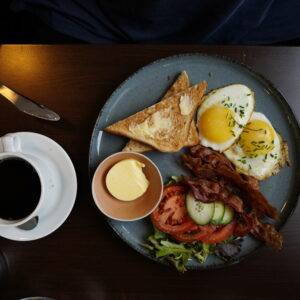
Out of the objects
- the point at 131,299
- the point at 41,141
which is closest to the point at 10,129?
the point at 41,141

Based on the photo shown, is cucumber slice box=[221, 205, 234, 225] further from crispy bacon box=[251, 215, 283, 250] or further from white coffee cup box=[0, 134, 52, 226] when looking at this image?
white coffee cup box=[0, 134, 52, 226]

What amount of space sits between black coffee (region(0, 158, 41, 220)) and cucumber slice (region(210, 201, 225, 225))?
18.4 inches

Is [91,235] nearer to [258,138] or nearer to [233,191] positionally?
[233,191]

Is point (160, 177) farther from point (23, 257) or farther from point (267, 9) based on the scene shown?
point (267, 9)

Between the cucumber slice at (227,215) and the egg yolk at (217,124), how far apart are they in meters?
0.19

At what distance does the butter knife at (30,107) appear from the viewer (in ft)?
4.32

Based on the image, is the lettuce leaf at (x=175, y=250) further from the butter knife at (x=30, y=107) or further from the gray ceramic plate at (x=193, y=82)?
the butter knife at (x=30, y=107)

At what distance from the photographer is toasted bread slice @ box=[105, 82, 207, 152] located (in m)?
1.31

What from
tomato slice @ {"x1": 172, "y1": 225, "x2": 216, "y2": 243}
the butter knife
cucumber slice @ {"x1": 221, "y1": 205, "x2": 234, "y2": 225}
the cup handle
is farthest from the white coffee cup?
cucumber slice @ {"x1": 221, "y1": 205, "x2": 234, "y2": 225}

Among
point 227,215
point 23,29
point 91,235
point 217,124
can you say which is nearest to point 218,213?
point 227,215

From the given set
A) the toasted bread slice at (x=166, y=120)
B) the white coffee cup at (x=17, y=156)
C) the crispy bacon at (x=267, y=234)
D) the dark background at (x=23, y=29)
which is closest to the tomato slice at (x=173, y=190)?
the toasted bread slice at (x=166, y=120)

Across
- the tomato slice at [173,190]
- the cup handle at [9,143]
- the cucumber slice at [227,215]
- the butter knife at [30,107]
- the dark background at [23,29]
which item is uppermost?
the dark background at [23,29]

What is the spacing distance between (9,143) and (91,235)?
36 centimetres

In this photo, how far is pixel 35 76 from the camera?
1.34 metres
